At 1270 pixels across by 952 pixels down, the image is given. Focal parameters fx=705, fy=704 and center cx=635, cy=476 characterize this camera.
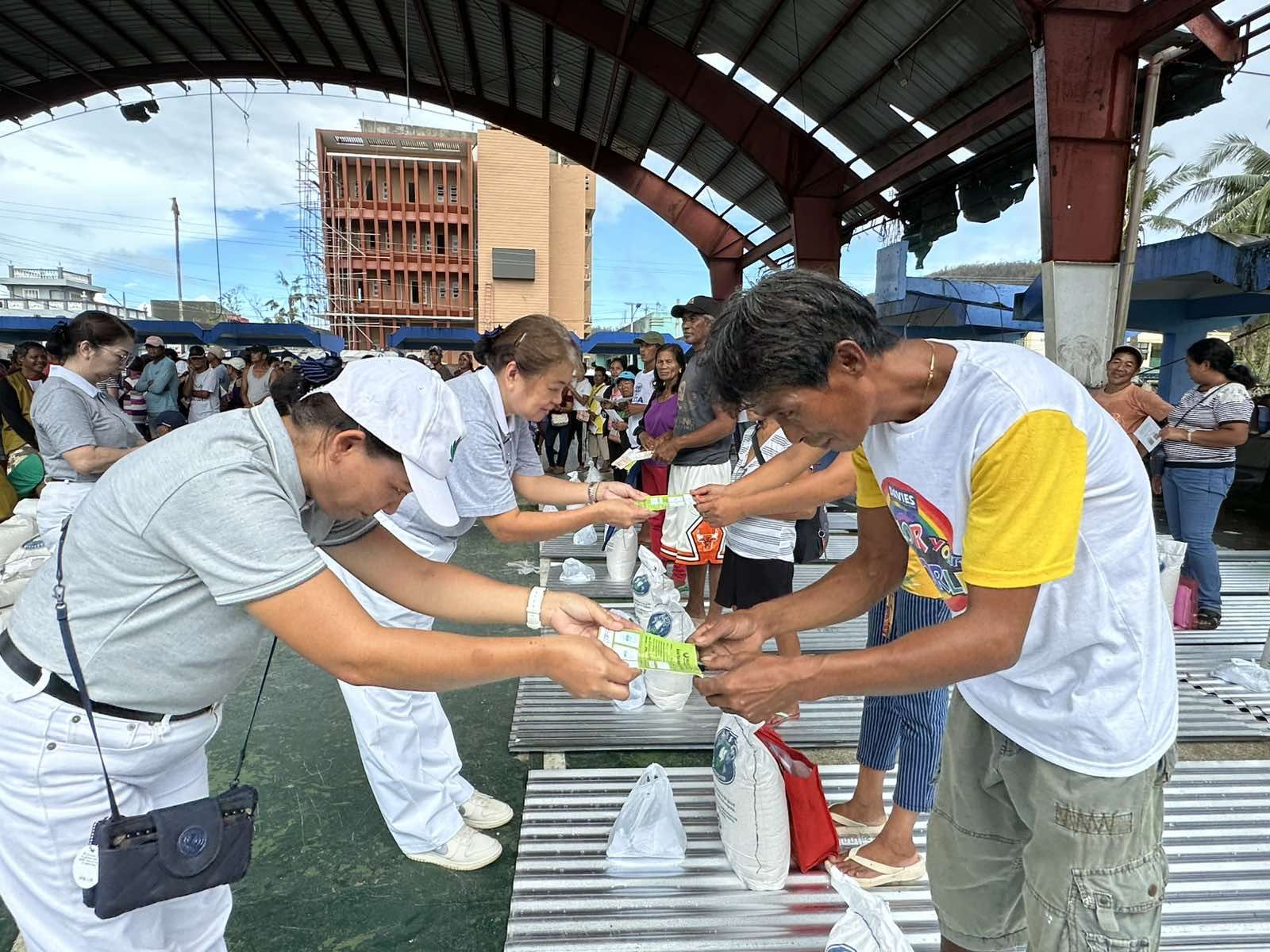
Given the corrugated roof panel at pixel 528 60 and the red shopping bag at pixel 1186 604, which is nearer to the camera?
the red shopping bag at pixel 1186 604

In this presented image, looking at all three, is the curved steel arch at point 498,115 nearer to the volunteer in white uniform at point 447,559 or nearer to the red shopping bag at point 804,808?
the volunteer in white uniform at point 447,559

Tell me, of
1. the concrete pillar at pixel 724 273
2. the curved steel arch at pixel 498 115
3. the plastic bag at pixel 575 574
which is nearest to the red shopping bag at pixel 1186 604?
the plastic bag at pixel 575 574

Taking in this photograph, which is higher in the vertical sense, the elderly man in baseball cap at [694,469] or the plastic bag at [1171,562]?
the elderly man in baseball cap at [694,469]

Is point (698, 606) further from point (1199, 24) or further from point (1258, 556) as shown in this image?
point (1199, 24)

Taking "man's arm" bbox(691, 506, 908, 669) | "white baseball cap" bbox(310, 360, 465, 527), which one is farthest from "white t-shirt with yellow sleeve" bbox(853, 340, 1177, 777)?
"white baseball cap" bbox(310, 360, 465, 527)

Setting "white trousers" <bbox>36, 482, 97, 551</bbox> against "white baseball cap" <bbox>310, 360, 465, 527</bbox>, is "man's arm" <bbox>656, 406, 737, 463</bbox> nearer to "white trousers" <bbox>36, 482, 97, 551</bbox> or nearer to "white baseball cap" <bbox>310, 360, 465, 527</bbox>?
"white baseball cap" <bbox>310, 360, 465, 527</bbox>

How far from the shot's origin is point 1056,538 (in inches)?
43.0

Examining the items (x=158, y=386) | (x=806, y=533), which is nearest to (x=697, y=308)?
(x=806, y=533)

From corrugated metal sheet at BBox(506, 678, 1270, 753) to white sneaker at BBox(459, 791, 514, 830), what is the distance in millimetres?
489

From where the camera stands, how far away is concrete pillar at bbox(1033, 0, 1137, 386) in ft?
22.5

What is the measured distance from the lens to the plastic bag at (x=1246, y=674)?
389cm

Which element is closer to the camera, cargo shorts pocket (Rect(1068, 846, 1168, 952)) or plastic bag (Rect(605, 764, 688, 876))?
cargo shorts pocket (Rect(1068, 846, 1168, 952))

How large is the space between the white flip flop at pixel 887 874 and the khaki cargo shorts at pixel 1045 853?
2.79ft

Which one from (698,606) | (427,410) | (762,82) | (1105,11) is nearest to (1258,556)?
(1105,11)
